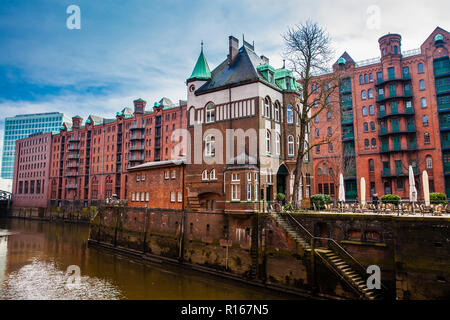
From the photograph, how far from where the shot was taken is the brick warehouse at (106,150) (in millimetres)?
71562

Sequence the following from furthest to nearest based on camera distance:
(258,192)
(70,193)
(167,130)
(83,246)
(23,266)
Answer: (70,193), (167,130), (83,246), (23,266), (258,192)

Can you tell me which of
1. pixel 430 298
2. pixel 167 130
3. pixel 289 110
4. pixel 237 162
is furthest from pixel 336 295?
pixel 167 130

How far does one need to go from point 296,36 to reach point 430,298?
21.0 m

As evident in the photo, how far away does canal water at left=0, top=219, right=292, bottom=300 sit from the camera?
70.9 ft

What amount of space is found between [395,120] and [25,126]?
152134 mm

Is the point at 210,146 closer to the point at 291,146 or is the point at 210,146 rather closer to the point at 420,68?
the point at 291,146

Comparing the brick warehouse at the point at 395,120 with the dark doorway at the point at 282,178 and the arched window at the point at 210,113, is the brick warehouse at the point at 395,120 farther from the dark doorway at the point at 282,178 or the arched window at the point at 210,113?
the arched window at the point at 210,113

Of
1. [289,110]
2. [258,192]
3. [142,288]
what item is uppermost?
[289,110]

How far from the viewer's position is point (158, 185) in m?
37.0

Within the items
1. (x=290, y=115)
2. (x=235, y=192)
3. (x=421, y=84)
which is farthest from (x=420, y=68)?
(x=235, y=192)

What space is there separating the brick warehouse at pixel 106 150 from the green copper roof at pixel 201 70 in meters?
32.0

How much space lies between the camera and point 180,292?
2214cm

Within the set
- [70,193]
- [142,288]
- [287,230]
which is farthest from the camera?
[70,193]
